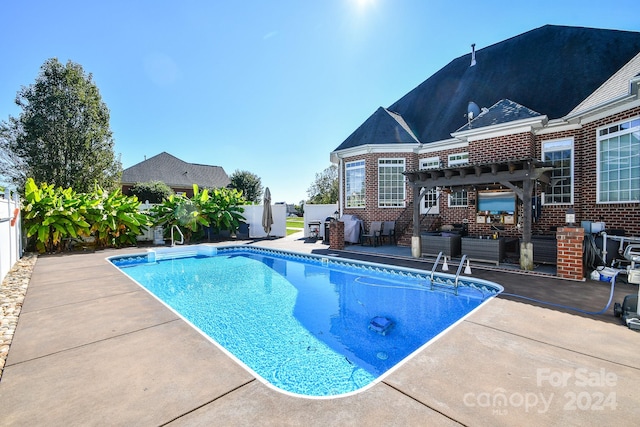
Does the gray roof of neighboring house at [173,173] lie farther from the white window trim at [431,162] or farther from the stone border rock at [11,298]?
the white window trim at [431,162]

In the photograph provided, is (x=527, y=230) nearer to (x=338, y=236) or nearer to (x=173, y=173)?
(x=338, y=236)

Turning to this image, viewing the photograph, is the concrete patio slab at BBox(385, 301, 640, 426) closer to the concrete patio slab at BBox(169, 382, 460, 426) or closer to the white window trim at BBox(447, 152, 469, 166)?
the concrete patio slab at BBox(169, 382, 460, 426)

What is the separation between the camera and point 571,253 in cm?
651

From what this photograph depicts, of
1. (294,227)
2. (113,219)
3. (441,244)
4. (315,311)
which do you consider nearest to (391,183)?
(441,244)

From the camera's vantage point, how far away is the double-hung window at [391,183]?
13383 millimetres

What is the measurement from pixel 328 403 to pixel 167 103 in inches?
840

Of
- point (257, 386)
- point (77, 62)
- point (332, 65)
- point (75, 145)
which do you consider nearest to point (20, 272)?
point (257, 386)

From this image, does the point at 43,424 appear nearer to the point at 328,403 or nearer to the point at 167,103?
the point at 328,403

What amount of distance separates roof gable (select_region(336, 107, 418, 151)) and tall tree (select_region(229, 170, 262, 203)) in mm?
29170

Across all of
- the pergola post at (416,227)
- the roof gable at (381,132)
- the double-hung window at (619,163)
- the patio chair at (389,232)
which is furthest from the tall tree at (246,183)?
the double-hung window at (619,163)

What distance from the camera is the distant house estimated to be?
113ft

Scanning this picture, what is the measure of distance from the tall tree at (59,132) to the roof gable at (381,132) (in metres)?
23.3

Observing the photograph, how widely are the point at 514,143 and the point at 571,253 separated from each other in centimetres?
464

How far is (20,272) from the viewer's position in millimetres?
7625
